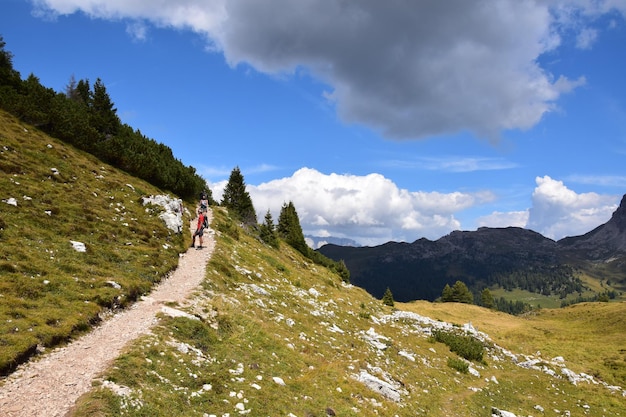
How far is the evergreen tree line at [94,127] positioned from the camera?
41441 millimetres

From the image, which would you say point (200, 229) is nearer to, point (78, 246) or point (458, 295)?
point (78, 246)

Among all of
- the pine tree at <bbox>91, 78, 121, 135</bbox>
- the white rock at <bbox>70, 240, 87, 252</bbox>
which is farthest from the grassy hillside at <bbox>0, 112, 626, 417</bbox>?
the pine tree at <bbox>91, 78, 121, 135</bbox>

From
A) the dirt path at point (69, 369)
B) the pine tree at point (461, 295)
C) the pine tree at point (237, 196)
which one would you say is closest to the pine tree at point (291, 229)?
the pine tree at point (237, 196)

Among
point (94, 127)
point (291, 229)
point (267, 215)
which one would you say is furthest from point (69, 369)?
point (291, 229)

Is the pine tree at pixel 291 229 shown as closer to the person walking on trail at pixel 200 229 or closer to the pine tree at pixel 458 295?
the person walking on trail at pixel 200 229

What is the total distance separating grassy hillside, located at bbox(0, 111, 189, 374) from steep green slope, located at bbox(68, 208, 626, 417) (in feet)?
11.2

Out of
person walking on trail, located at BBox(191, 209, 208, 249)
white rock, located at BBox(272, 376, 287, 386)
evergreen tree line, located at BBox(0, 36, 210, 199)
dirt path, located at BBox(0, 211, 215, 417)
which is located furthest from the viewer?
evergreen tree line, located at BBox(0, 36, 210, 199)

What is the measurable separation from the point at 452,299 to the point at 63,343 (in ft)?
505

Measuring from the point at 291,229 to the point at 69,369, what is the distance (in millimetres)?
70998

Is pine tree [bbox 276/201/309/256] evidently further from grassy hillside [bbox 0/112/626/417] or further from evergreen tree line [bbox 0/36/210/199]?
grassy hillside [bbox 0/112/626/417]

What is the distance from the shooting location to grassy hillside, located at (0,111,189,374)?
1261 cm

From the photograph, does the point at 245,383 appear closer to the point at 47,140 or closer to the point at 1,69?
the point at 47,140

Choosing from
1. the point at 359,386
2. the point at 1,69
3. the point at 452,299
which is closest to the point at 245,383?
the point at 359,386

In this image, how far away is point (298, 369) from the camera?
579 inches
